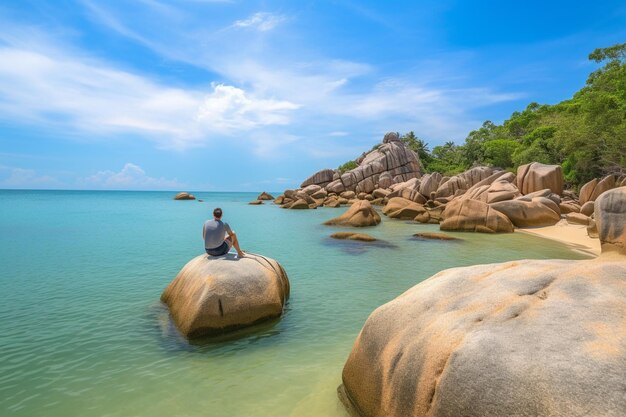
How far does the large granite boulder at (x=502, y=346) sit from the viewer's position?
259 centimetres

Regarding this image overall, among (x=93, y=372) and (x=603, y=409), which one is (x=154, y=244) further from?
(x=603, y=409)

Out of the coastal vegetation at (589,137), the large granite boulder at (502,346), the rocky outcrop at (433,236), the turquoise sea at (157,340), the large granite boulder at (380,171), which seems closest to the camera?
the large granite boulder at (502,346)

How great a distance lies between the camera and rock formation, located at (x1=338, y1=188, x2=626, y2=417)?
102 inches

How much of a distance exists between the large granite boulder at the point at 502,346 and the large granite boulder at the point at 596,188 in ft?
94.3

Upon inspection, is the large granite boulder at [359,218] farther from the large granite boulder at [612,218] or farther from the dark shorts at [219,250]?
the large granite boulder at [612,218]

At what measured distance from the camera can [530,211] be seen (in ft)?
82.2

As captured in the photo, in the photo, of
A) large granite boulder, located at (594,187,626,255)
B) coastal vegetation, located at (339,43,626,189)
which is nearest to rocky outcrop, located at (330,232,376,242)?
large granite boulder, located at (594,187,626,255)

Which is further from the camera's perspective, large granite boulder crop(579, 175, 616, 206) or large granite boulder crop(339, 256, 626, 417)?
large granite boulder crop(579, 175, 616, 206)

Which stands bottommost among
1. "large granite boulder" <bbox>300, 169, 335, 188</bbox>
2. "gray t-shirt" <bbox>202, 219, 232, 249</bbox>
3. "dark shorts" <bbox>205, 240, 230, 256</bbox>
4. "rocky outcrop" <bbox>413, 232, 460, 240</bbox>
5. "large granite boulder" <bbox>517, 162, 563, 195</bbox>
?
"rocky outcrop" <bbox>413, 232, 460, 240</bbox>

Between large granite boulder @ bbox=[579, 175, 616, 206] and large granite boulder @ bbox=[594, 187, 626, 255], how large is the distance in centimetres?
2392

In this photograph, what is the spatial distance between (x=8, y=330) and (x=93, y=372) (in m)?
3.25

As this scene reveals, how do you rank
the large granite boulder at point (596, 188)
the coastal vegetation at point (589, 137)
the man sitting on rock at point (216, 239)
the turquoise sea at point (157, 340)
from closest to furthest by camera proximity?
the turquoise sea at point (157, 340)
the man sitting on rock at point (216, 239)
the large granite boulder at point (596, 188)
the coastal vegetation at point (589, 137)

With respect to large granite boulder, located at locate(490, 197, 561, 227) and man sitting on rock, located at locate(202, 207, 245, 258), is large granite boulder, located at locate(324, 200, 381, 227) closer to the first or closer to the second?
large granite boulder, located at locate(490, 197, 561, 227)

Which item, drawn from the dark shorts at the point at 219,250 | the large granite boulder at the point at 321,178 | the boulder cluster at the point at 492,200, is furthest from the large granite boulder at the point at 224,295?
the large granite boulder at the point at 321,178
